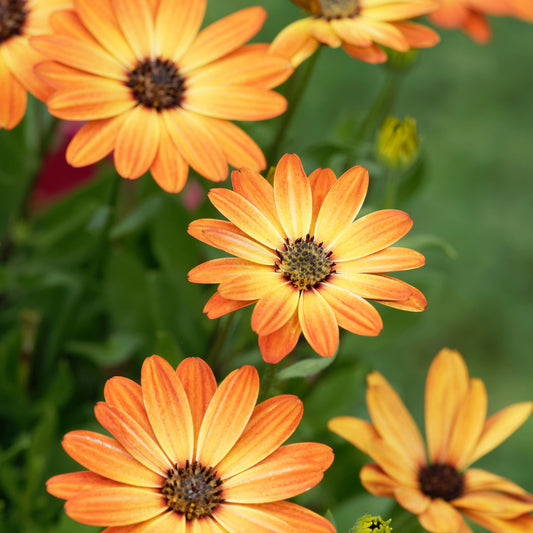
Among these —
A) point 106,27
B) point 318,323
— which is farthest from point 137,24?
point 318,323

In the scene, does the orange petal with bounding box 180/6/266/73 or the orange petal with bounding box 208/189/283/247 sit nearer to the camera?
the orange petal with bounding box 208/189/283/247

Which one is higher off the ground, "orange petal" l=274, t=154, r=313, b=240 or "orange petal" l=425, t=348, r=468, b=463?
"orange petal" l=274, t=154, r=313, b=240

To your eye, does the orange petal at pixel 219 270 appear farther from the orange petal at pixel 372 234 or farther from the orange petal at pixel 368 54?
the orange petal at pixel 368 54

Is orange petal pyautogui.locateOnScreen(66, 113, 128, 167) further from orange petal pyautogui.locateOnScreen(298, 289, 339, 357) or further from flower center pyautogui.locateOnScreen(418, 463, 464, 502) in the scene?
flower center pyautogui.locateOnScreen(418, 463, 464, 502)

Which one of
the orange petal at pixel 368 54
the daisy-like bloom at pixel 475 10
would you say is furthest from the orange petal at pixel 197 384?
the daisy-like bloom at pixel 475 10

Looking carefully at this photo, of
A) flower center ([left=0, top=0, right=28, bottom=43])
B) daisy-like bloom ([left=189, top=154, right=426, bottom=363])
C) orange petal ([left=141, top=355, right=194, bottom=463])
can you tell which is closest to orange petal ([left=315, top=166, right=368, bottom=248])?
daisy-like bloom ([left=189, top=154, right=426, bottom=363])

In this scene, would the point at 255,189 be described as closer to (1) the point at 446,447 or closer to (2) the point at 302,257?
(2) the point at 302,257

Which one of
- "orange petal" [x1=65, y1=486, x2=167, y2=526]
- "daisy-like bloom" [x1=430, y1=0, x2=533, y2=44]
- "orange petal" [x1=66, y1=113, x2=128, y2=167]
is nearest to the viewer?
"orange petal" [x1=65, y1=486, x2=167, y2=526]
